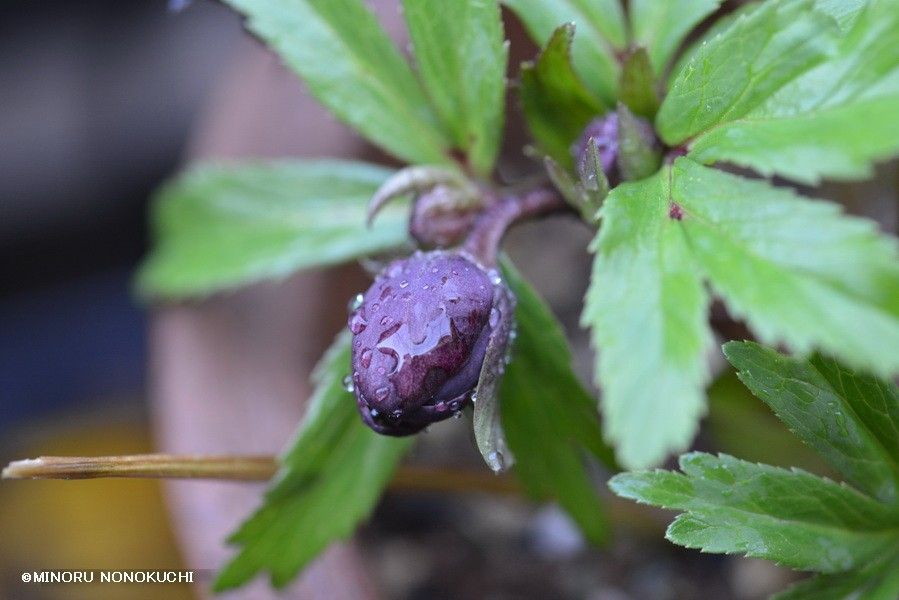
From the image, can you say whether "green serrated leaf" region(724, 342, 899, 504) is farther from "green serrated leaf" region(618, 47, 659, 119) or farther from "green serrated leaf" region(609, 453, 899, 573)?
"green serrated leaf" region(618, 47, 659, 119)

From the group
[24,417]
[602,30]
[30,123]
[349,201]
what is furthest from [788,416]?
[30,123]

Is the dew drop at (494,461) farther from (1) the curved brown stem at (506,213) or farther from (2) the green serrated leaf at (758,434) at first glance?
(2) the green serrated leaf at (758,434)

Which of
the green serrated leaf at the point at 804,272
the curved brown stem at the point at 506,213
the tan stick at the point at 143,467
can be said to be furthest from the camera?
the curved brown stem at the point at 506,213

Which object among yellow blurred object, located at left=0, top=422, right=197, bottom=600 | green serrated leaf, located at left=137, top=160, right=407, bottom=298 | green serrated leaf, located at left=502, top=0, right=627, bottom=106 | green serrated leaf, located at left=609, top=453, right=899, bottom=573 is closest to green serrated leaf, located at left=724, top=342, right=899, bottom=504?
green serrated leaf, located at left=609, top=453, right=899, bottom=573

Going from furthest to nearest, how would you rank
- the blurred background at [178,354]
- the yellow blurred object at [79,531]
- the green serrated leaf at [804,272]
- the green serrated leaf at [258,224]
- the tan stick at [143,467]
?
the yellow blurred object at [79,531] → the blurred background at [178,354] → the green serrated leaf at [258,224] → the tan stick at [143,467] → the green serrated leaf at [804,272]

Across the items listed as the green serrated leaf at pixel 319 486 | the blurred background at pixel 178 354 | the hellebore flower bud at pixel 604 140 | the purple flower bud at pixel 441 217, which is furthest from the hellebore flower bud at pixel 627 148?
the blurred background at pixel 178 354

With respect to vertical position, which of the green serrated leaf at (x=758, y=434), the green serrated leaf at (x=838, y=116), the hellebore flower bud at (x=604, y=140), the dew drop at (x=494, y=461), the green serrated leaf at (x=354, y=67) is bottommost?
the green serrated leaf at (x=758, y=434)

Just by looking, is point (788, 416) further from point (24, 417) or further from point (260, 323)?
point (24, 417)
